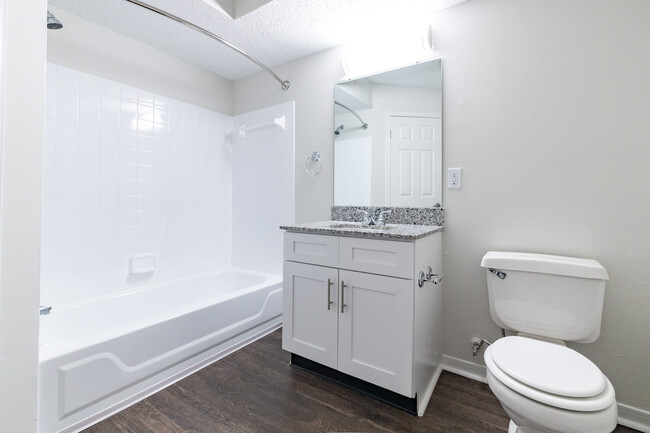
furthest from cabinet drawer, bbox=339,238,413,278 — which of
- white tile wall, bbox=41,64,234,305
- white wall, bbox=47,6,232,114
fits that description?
white wall, bbox=47,6,232,114

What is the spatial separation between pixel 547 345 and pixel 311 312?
1054mm

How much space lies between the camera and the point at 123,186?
7.09 ft

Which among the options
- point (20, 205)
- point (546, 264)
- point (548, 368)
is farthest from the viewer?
point (546, 264)

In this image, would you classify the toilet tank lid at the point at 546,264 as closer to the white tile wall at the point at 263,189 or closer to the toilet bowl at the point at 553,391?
the toilet bowl at the point at 553,391

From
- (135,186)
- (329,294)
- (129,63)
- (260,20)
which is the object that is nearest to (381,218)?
(329,294)

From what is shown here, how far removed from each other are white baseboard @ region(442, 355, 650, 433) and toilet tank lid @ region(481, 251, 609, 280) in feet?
2.13

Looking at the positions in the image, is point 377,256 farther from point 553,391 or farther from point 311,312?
point 553,391

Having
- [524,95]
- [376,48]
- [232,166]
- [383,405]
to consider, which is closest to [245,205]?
[232,166]

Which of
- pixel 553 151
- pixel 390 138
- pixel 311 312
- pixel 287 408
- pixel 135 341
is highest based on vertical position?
pixel 390 138

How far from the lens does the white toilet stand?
89 cm

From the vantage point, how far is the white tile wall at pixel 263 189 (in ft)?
8.28

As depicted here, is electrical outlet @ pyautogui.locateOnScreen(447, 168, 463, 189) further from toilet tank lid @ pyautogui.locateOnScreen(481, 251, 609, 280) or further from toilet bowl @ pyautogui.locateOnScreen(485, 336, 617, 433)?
toilet bowl @ pyautogui.locateOnScreen(485, 336, 617, 433)

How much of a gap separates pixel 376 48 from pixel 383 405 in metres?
2.04

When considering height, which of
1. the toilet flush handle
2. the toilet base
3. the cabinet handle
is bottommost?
the toilet base
